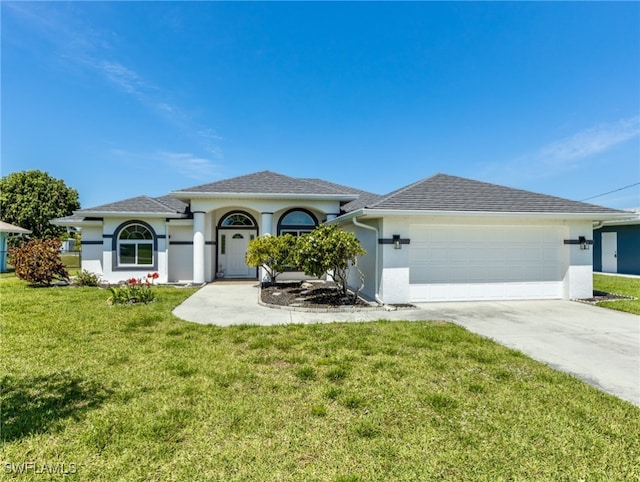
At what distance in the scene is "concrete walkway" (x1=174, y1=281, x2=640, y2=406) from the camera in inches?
181

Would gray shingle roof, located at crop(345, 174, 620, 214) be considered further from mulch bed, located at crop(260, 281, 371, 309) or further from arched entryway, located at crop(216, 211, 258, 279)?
arched entryway, located at crop(216, 211, 258, 279)

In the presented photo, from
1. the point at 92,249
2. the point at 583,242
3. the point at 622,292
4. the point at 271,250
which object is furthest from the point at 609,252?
the point at 92,249

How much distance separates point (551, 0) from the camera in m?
9.44

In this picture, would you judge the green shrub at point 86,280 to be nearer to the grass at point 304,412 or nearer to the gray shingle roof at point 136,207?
the gray shingle roof at point 136,207

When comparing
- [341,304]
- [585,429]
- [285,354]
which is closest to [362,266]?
[341,304]

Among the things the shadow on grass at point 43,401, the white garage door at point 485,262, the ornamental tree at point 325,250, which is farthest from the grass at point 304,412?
the white garage door at point 485,262

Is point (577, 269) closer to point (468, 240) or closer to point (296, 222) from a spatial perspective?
point (468, 240)

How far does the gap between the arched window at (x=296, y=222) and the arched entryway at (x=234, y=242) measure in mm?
1862

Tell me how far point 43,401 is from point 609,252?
85.9ft

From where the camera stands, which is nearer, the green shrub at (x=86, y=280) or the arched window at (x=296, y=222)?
the green shrub at (x=86, y=280)

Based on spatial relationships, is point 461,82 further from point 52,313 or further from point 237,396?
Answer: point 52,313

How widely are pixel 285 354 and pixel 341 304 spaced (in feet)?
13.5

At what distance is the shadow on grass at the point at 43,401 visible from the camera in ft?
9.91

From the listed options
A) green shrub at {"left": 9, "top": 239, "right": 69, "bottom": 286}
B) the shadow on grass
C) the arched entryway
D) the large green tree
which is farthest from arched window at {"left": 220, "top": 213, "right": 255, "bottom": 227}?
the large green tree
